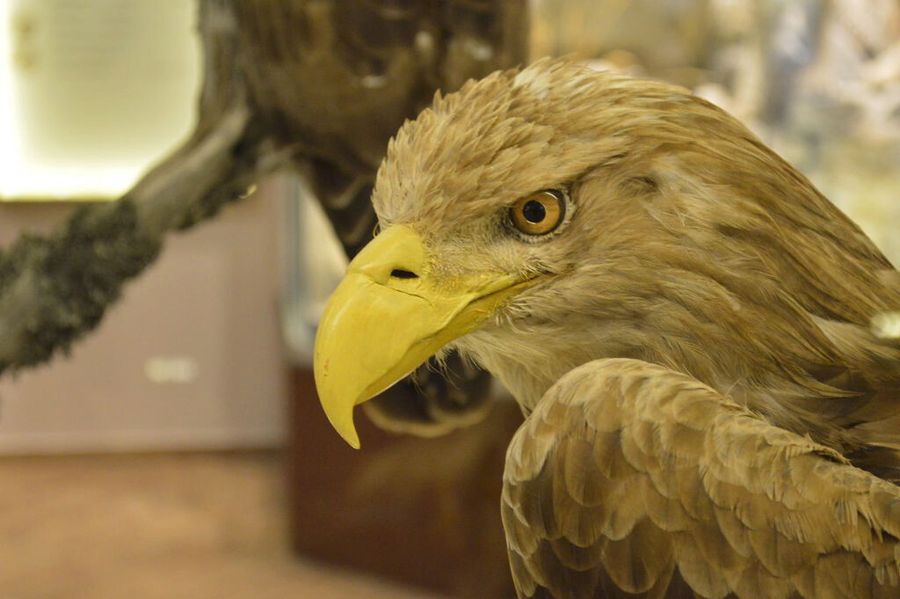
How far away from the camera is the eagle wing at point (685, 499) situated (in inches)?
15.0

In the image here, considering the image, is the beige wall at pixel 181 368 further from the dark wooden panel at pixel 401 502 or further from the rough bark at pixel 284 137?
the rough bark at pixel 284 137

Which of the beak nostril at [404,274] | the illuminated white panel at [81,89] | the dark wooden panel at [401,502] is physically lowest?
the dark wooden panel at [401,502]

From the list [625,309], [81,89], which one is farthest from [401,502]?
[625,309]

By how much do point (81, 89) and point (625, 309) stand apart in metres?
0.99

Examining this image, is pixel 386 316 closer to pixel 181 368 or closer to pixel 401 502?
pixel 401 502

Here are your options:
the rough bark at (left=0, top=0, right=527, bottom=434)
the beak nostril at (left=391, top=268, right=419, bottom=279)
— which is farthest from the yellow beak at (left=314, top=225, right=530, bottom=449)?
the rough bark at (left=0, top=0, right=527, bottom=434)

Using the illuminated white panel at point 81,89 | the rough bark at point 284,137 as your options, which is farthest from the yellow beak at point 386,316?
the illuminated white panel at point 81,89

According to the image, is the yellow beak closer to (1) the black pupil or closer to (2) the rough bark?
(1) the black pupil

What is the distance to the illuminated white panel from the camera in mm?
1134

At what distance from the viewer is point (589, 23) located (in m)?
1.11

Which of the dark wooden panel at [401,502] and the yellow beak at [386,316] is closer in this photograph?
the yellow beak at [386,316]

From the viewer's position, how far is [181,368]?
264 centimetres

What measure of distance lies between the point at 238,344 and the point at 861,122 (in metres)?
1.97

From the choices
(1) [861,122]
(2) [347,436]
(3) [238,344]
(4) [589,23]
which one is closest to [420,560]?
(3) [238,344]
